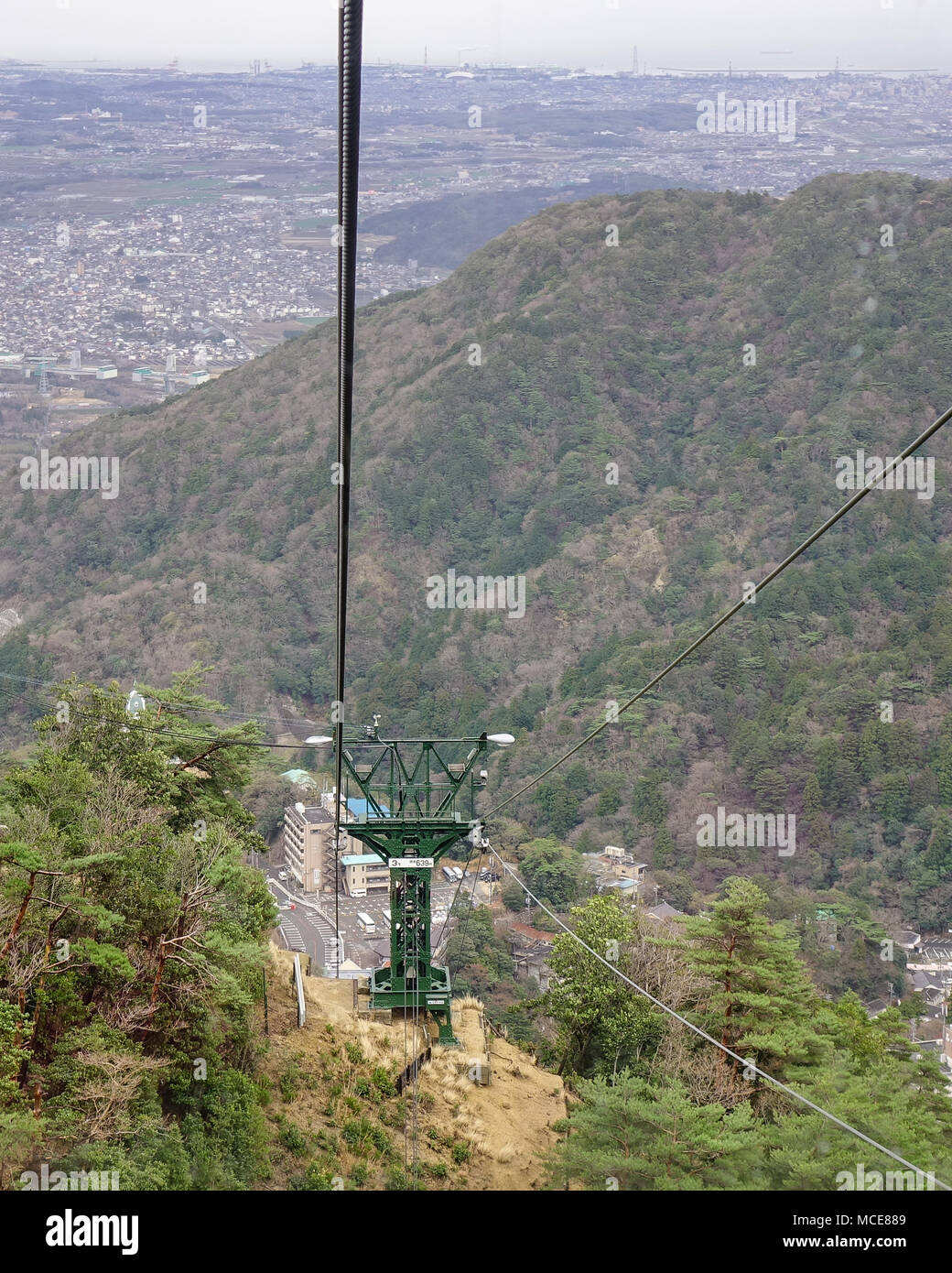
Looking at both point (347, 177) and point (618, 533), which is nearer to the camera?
point (347, 177)

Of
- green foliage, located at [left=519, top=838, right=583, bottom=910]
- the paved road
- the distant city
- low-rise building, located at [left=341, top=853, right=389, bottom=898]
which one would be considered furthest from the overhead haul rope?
the distant city

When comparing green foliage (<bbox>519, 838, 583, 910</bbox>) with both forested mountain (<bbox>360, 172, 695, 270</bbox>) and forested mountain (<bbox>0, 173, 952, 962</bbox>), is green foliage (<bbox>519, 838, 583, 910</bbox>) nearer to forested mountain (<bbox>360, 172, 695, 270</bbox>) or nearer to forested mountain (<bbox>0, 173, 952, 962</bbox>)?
forested mountain (<bbox>0, 173, 952, 962</bbox>)

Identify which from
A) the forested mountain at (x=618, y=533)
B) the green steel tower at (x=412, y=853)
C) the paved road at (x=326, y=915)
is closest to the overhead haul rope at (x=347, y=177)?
the green steel tower at (x=412, y=853)

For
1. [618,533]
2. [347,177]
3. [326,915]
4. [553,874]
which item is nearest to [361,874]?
[326,915]

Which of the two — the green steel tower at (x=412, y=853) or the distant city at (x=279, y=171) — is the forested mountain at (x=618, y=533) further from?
the green steel tower at (x=412, y=853)

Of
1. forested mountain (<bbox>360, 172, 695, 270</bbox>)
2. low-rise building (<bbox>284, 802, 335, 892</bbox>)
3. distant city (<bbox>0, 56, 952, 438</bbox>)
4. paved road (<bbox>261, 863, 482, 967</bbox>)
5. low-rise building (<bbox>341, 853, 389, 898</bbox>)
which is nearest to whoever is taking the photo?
paved road (<bbox>261, 863, 482, 967</bbox>)

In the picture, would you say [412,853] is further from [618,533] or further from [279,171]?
[279,171]
